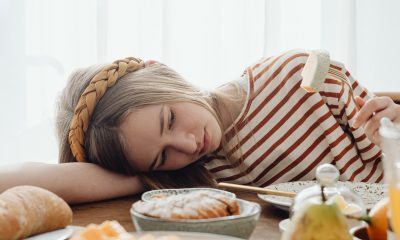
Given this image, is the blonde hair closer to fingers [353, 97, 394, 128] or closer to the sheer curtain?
fingers [353, 97, 394, 128]

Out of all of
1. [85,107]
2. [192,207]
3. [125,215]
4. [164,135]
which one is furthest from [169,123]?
[192,207]

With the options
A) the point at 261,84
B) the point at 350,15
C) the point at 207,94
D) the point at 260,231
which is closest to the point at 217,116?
the point at 207,94

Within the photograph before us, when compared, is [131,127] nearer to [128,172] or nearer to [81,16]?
[128,172]

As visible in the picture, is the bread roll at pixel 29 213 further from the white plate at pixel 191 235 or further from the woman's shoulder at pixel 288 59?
the woman's shoulder at pixel 288 59

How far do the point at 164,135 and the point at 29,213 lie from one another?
1.75 ft

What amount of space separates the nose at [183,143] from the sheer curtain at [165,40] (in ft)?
3.76

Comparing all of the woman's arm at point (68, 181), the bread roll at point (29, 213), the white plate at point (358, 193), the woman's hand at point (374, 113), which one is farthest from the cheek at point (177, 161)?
the bread roll at point (29, 213)

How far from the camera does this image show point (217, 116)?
56.5 inches

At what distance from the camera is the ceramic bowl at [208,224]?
2.10 feet

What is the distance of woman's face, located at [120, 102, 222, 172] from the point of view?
1249mm

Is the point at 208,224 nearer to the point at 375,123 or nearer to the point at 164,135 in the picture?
the point at 164,135

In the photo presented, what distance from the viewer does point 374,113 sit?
52.3 inches

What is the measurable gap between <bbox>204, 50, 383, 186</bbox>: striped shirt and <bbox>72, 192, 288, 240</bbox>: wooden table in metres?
0.38

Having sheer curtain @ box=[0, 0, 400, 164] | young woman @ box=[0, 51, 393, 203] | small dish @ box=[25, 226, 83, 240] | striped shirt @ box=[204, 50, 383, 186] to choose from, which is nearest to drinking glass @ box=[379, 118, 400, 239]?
small dish @ box=[25, 226, 83, 240]
